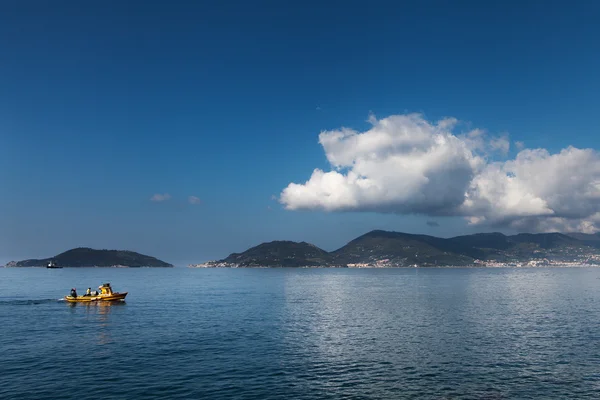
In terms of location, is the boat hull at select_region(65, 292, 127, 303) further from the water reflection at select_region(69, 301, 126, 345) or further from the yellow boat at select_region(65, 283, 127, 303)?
the water reflection at select_region(69, 301, 126, 345)

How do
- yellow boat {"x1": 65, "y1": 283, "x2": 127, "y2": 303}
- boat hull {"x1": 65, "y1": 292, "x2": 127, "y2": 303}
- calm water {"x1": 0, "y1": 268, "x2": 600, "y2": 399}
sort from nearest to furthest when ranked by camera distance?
calm water {"x1": 0, "y1": 268, "x2": 600, "y2": 399} < boat hull {"x1": 65, "y1": 292, "x2": 127, "y2": 303} < yellow boat {"x1": 65, "y1": 283, "x2": 127, "y2": 303}

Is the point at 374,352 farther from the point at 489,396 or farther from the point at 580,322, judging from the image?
the point at 580,322

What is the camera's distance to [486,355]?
55.4 metres

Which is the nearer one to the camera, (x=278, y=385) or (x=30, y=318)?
(x=278, y=385)

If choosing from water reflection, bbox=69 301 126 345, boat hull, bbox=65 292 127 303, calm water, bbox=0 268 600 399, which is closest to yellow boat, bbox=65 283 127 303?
boat hull, bbox=65 292 127 303


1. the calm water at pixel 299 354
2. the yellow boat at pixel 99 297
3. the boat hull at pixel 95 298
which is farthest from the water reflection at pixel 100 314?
the yellow boat at pixel 99 297

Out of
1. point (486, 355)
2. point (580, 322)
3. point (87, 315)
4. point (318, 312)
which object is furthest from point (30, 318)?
point (580, 322)

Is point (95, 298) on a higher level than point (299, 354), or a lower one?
higher

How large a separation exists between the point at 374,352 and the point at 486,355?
15.5 meters

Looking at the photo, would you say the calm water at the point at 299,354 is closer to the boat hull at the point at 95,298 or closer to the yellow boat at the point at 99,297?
the boat hull at the point at 95,298

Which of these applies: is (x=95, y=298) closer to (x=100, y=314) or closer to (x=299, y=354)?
(x=100, y=314)

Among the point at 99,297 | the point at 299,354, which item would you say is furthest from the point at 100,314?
the point at 299,354

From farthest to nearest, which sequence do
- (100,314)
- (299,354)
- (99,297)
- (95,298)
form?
(99,297) < (95,298) < (100,314) < (299,354)

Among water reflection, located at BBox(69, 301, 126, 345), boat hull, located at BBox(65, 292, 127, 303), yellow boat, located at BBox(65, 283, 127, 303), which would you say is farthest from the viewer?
yellow boat, located at BBox(65, 283, 127, 303)
